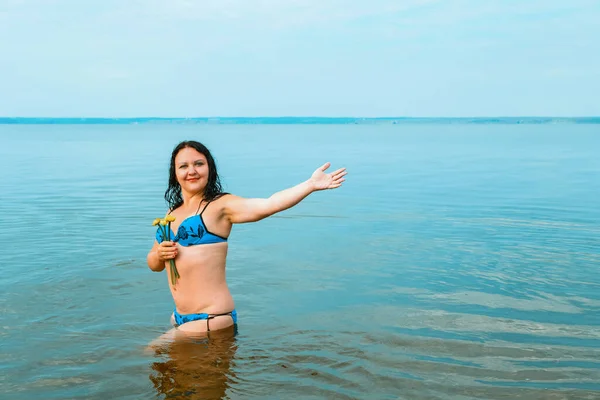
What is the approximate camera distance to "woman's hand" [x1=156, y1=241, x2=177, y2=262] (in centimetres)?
617

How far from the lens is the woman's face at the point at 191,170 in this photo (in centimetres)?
635

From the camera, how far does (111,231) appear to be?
45.1ft

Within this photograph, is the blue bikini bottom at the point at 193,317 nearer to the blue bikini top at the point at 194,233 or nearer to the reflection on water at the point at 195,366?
the reflection on water at the point at 195,366

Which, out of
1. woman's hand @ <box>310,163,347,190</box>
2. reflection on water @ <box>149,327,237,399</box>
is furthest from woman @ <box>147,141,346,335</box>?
woman's hand @ <box>310,163,347,190</box>

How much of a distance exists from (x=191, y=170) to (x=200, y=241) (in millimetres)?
712

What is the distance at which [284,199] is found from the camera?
5684 millimetres

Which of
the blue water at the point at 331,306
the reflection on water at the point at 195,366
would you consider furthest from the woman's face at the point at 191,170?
the blue water at the point at 331,306

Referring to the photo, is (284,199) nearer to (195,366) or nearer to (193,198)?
(193,198)

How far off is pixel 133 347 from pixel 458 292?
4552mm

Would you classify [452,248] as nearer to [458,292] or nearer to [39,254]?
[458,292]

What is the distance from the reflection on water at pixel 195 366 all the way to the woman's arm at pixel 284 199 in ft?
4.53

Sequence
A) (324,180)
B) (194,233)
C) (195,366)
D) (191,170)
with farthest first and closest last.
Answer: (191,170) < (194,233) < (195,366) < (324,180)

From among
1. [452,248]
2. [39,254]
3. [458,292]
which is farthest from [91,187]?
[458,292]

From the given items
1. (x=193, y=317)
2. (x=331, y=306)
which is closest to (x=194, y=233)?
(x=193, y=317)
